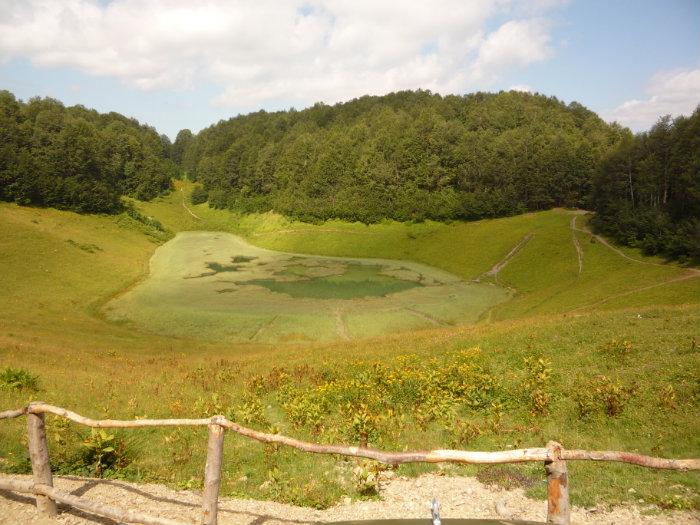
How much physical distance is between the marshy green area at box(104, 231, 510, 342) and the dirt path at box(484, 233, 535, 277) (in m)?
7.14

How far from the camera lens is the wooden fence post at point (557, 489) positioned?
6941mm

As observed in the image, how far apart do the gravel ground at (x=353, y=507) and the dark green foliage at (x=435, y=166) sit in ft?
369

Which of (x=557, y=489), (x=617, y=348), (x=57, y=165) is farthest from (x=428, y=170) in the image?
(x=557, y=489)

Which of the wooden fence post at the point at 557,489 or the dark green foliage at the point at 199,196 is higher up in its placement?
the dark green foliage at the point at 199,196

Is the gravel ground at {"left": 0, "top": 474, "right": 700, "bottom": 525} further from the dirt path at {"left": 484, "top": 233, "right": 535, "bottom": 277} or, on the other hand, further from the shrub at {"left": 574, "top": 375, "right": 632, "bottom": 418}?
the dirt path at {"left": 484, "top": 233, "right": 535, "bottom": 277}

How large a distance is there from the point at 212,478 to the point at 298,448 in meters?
1.59

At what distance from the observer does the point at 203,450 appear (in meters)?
13.5

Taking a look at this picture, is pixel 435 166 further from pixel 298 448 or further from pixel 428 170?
pixel 298 448

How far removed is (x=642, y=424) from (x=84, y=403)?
67.7 feet

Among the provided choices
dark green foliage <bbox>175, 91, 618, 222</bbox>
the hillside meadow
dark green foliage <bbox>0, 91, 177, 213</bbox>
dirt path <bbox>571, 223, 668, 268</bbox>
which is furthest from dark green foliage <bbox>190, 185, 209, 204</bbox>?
dirt path <bbox>571, 223, 668, 268</bbox>

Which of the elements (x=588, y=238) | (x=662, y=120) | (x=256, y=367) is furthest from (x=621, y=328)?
(x=662, y=120)

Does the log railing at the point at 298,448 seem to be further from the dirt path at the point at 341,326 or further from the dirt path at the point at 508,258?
the dirt path at the point at 508,258

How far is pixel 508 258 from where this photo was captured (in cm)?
8794

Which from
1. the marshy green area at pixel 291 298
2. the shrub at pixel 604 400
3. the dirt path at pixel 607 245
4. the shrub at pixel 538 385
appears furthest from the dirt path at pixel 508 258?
the shrub at pixel 604 400
